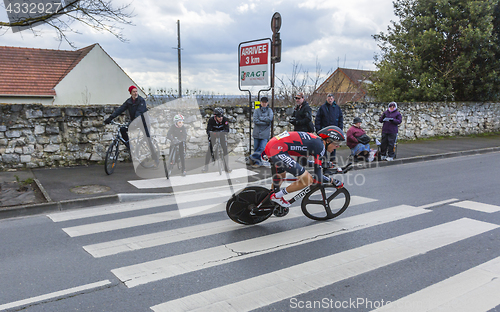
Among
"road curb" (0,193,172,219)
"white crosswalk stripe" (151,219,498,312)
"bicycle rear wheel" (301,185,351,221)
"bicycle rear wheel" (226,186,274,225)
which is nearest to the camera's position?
"white crosswalk stripe" (151,219,498,312)

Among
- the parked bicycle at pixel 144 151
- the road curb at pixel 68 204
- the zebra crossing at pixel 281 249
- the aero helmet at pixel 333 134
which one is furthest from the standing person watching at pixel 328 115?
the aero helmet at pixel 333 134

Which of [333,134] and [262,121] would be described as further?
[262,121]

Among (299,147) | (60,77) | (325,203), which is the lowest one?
(325,203)

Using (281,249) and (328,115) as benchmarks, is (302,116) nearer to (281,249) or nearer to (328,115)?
(328,115)

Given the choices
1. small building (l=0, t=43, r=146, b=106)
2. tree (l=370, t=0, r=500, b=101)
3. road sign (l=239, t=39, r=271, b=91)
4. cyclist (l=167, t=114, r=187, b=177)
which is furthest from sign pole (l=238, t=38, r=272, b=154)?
small building (l=0, t=43, r=146, b=106)

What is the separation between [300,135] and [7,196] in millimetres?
5669

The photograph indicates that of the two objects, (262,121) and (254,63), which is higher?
(254,63)

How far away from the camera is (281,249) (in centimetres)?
487

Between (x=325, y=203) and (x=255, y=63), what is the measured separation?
5633mm

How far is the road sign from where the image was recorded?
10195mm

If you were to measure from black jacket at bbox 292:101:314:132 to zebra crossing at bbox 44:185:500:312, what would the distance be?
3.18m

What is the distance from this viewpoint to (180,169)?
1011 cm

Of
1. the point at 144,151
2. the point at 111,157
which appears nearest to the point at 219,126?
the point at 144,151

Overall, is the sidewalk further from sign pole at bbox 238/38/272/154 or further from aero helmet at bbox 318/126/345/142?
aero helmet at bbox 318/126/345/142
